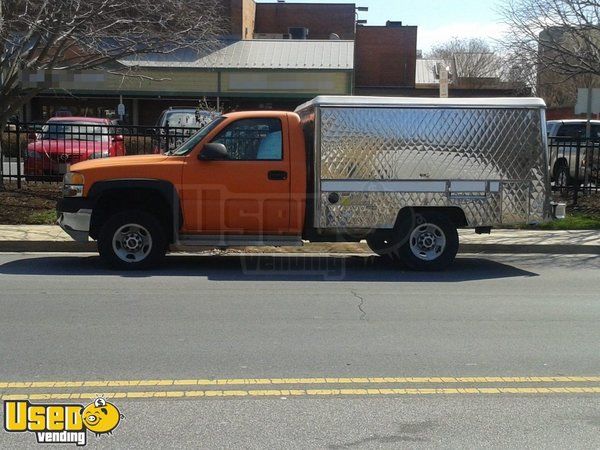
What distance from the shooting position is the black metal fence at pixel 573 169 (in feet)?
53.2

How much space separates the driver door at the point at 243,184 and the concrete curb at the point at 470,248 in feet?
7.71

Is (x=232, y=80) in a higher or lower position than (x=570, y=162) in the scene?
higher

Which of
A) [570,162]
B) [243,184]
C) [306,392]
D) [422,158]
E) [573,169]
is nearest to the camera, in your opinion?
[306,392]

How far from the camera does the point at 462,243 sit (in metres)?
12.0

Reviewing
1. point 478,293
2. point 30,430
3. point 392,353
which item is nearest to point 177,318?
point 392,353

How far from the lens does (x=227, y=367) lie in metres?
5.57

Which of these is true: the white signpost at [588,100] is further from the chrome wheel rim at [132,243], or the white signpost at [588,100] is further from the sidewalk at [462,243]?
the chrome wheel rim at [132,243]

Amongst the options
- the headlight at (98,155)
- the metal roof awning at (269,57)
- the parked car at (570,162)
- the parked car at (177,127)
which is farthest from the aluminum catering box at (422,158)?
the metal roof awning at (269,57)

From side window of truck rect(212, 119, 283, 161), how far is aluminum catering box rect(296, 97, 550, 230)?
0.53m

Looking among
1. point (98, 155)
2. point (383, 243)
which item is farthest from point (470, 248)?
point (98, 155)

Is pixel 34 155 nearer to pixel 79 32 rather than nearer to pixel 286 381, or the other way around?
pixel 79 32

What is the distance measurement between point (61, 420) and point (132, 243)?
532cm

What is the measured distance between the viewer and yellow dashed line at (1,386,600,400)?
4.85 m

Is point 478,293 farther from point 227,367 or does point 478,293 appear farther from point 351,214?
point 227,367
